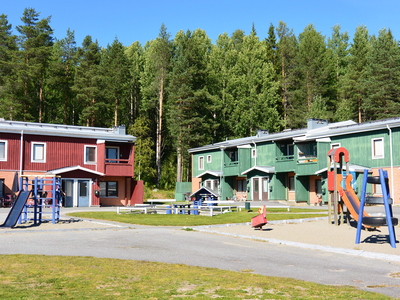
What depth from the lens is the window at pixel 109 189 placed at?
41.7 metres

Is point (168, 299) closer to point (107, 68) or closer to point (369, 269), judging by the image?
point (369, 269)

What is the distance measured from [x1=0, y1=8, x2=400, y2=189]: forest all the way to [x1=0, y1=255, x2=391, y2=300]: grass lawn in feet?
159

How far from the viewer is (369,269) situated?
1100 centimetres

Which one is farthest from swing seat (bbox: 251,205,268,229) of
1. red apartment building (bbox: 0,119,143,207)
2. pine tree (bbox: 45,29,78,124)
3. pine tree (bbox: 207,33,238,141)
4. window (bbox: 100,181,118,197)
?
pine tree (bbox: 45,29,78,124)

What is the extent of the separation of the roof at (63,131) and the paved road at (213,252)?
21.7 meters

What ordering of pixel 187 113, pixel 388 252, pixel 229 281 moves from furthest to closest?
1. pixel 187 113
2. pixel 388 252
3. pixel 229 281

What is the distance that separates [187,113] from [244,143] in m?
12.6

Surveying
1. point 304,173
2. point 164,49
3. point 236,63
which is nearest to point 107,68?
point 164,49


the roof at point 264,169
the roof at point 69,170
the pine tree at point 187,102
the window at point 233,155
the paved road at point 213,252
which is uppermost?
the pine tree at point 187,102

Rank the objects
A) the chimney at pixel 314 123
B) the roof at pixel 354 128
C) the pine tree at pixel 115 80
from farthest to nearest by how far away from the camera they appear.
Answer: the pine tree at pixel 115 80, the chimney at pixel 314 123, the roof at pixel 354 128

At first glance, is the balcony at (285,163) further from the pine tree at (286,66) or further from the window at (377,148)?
the pine tree at (286,66)

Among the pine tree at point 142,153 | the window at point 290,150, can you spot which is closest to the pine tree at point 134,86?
the pine tree at point 142,153

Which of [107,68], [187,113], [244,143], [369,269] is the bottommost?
[369,269]

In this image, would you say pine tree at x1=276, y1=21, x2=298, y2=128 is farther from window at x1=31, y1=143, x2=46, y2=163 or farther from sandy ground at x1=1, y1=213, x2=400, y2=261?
sandy ground at x1=1, y1=213, x2=400, y2=261
